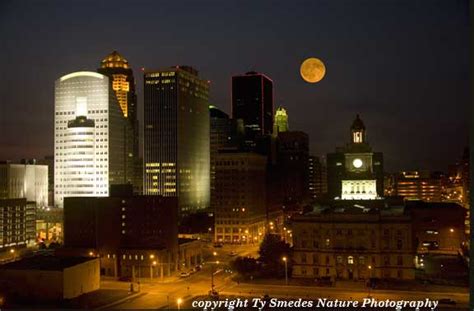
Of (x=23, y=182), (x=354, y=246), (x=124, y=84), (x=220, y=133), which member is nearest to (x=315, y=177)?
(x=220, y=133)

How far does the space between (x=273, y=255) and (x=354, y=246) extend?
17.6 ft

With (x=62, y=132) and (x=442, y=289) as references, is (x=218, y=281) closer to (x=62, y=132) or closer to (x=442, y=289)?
(x=442, y=289)

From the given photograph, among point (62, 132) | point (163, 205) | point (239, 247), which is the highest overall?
point (62, 132)

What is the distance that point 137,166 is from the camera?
85.1m

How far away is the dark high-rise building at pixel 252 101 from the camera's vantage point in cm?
10562

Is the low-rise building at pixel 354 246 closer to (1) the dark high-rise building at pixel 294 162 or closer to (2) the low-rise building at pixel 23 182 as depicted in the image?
(2) the low-rise building at pixel 23 182

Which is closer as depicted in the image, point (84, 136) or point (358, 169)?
point (358, 169)

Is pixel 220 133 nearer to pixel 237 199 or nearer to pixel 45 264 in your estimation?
pixel 237 199

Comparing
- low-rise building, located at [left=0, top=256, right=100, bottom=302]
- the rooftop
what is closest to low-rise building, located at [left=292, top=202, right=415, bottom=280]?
low-rise building, located at [left=0, top=256, right=100, bottom=302]

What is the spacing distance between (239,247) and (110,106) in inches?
1058

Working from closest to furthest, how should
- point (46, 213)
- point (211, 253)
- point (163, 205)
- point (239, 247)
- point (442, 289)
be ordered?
point (442, 289) → point (163, 205) → point (211, 253) → point (239, 247) → point (46, 213)

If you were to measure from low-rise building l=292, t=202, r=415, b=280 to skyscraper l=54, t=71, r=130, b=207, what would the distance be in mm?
40347

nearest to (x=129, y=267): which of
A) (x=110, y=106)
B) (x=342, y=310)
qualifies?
(x=342, y=310)

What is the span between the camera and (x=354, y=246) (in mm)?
36438
